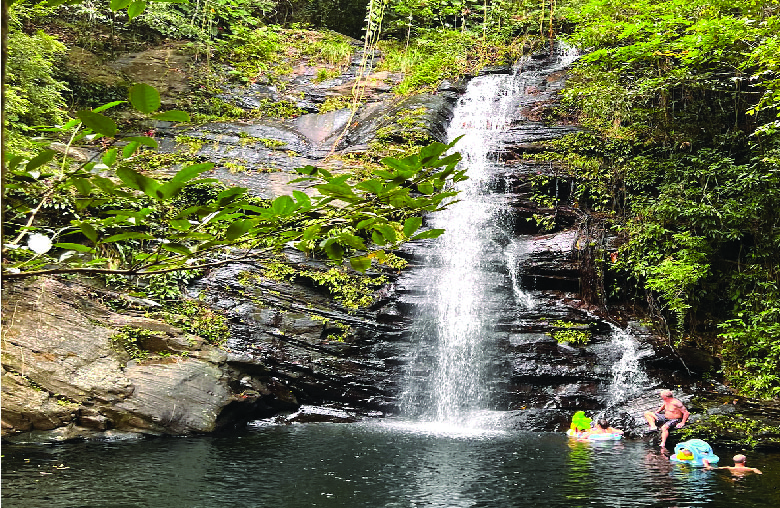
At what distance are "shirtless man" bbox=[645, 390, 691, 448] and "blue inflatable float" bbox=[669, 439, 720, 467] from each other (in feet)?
1.91

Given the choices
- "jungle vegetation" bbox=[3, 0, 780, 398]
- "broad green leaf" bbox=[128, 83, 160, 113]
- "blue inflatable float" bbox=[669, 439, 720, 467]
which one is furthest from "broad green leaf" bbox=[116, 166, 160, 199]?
"blue inflatable float" bbox=[669, 439, 720, 467]

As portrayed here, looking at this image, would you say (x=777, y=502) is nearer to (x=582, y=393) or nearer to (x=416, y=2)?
(x=582, y=393)

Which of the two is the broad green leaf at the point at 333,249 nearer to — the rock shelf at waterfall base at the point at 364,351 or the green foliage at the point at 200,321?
the rock shelf at waterfall base at the point at 364,351

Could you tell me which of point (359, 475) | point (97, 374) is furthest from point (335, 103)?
point (359, 475)

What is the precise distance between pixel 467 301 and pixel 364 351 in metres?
2.47

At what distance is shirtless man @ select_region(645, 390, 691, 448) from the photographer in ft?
27.9

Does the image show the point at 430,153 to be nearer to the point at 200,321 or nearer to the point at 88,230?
the point at 88,230

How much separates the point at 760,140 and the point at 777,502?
872 centimetres

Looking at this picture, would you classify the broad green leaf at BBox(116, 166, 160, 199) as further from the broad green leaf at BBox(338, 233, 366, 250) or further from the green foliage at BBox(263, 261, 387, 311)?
the green foliage at BBox(263, 261, 387, 311)

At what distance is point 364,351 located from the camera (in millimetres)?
11023

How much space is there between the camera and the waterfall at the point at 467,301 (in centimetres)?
1073

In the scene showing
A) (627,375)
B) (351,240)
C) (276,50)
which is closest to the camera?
(351,240)

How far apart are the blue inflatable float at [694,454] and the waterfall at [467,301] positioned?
3448mm

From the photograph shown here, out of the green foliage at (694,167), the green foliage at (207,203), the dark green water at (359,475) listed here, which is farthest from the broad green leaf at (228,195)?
the green foliage at (694,167)
